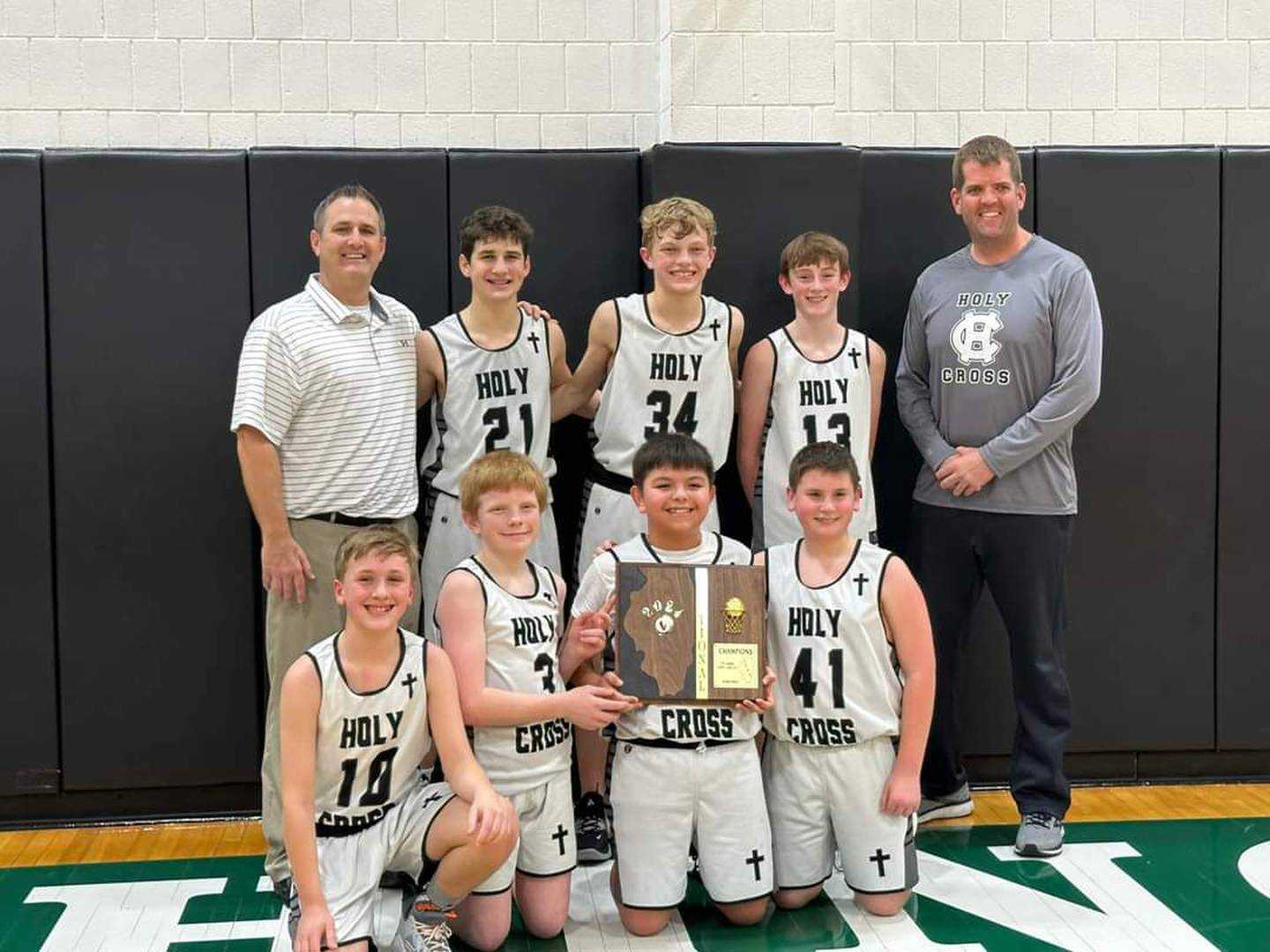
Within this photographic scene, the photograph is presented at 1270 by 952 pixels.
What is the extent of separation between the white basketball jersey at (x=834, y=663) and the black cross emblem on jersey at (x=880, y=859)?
286mm

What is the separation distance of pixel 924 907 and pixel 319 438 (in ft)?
6.54

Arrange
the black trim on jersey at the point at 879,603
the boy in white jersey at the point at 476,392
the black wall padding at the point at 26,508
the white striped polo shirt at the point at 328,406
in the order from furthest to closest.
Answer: the black wall padding at the point at 26,508, the boy in white jersey at the point at 476,392, the white striped polo shirt at the point at 328,406, the black trim on jersey at the point at 879,603

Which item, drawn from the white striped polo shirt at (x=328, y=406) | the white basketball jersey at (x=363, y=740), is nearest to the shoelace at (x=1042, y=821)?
the white basketball jersey at (x=363, y=740)

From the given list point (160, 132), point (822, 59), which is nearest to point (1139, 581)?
point (822, 59)

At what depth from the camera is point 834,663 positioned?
359cm

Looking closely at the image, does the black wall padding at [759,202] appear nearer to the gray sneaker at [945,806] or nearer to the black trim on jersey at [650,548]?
the black trim on jersey at [650,548]

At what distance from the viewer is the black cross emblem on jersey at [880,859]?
11.7 ft

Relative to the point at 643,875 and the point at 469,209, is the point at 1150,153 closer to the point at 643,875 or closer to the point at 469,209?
the point at 469,209

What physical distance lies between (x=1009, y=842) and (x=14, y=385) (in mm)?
3301

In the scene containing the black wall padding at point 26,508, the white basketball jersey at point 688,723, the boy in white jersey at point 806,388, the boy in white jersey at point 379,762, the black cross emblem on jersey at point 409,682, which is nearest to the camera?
the boy in white jersey at point 379,762

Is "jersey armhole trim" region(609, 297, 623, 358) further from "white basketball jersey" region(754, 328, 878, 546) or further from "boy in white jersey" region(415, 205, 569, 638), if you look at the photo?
"white basketball jersey" region(754, 328, 878, 546)

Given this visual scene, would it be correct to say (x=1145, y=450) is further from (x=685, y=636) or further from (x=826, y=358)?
(x=685, y=636)

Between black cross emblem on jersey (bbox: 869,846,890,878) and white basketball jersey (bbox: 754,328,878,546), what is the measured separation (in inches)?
37.1

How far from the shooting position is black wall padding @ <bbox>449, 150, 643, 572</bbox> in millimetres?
4504
